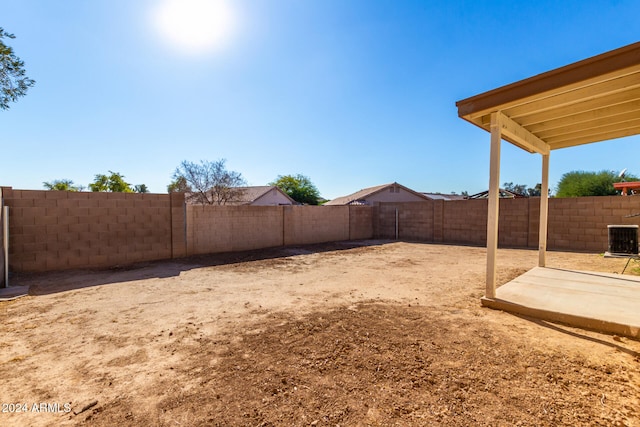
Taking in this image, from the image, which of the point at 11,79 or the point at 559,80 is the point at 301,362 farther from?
the point at 11,79

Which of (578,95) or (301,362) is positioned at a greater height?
(578,95)

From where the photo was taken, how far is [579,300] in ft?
11.1

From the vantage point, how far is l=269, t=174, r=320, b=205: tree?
117ft

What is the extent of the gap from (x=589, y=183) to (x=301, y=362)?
103ft

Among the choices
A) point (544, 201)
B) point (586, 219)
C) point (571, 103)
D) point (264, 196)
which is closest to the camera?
point (571, 103)

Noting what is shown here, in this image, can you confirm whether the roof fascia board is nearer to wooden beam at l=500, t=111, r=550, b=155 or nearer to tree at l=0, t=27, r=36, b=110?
wooden beam at l=500, t=111, r=550, b=155

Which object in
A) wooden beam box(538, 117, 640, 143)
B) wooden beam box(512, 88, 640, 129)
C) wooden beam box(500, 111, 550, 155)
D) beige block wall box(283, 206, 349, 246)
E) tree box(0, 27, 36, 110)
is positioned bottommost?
beige block wall box(283, 206, 349, 246)

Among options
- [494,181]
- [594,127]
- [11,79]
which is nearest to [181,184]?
[11,79]

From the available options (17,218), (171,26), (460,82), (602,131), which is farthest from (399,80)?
Result: (17,218)

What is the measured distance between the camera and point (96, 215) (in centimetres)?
615

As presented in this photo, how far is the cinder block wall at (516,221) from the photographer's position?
8.00m

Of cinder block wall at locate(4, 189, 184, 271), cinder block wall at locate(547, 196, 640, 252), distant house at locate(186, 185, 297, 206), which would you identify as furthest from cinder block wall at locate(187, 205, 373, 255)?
distant house at locate(186, 185, 297, 206)

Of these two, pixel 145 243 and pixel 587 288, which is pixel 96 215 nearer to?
pixel 145 243

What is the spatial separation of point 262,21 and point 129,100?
14.7 ft
